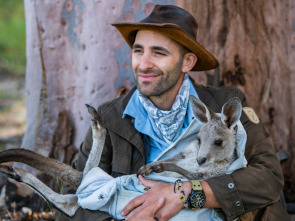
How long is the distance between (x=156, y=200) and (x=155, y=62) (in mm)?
1160

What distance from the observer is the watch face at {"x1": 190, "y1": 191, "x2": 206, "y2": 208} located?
2867 mm

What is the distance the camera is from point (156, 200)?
2.88 metres

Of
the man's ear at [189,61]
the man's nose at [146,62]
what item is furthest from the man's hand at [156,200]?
the man's ear at [189,61]

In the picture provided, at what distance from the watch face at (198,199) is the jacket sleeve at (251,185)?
0.12m

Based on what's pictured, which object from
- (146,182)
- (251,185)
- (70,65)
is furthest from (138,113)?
(70,65)

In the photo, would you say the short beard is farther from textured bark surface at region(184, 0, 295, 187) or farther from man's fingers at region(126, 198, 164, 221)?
man's fingers at region(126, 198, 164, 221)

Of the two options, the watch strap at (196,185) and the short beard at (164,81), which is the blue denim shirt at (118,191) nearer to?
the watch strap at (196,185)

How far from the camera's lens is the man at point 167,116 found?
309 centimetres

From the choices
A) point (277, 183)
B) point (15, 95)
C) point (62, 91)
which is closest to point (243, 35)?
point (277, 183)

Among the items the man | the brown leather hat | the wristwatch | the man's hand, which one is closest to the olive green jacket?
the man

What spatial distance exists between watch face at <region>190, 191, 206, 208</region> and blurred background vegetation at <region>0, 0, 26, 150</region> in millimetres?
4026

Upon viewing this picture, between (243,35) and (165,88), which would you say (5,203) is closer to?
(165,88)

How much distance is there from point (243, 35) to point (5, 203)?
3187 mm

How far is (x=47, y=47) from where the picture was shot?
4348 millimetres
